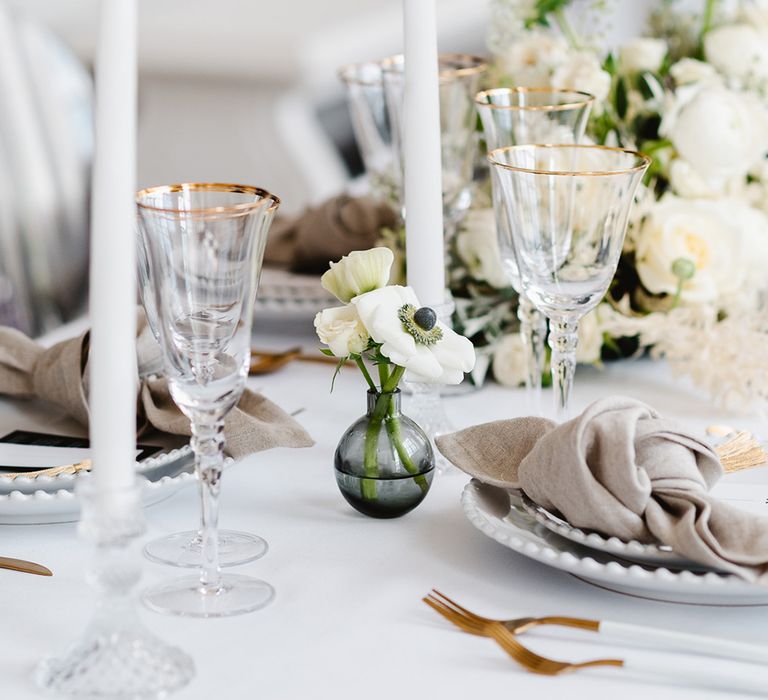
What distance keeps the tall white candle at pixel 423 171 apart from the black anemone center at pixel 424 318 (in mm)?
178

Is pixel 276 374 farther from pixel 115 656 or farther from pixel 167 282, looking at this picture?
pixel 115 656

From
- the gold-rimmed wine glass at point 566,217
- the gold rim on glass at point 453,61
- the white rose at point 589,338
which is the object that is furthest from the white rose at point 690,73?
the gold-rimmed wine glass at point 566,217

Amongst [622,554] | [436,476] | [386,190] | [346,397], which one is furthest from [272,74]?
[622,554]

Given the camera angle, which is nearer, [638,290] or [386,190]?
[638,290]

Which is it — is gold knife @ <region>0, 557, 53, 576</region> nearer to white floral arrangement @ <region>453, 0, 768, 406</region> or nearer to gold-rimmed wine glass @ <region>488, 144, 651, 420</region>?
gold-rimmed wine glass @ <region>488, 144, 651, 420</region>

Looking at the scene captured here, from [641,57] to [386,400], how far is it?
2.51 feet

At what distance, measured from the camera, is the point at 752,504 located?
0.89 m

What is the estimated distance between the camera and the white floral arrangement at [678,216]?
1225mm

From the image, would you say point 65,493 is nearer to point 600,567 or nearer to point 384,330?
point 384,330

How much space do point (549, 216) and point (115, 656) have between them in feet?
1.64

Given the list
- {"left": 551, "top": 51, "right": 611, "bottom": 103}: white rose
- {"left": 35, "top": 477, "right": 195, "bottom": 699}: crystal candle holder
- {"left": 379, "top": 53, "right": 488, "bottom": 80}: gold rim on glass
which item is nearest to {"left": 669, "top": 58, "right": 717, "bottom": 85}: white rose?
{"left": 551, "top": 51, "right": 611, "bottom": 103}: white rose

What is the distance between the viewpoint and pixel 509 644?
704 mm

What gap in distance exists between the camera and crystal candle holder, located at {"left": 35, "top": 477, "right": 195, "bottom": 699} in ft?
2.04

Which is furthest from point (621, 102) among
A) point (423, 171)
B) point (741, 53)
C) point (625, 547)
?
point (625, 547)
